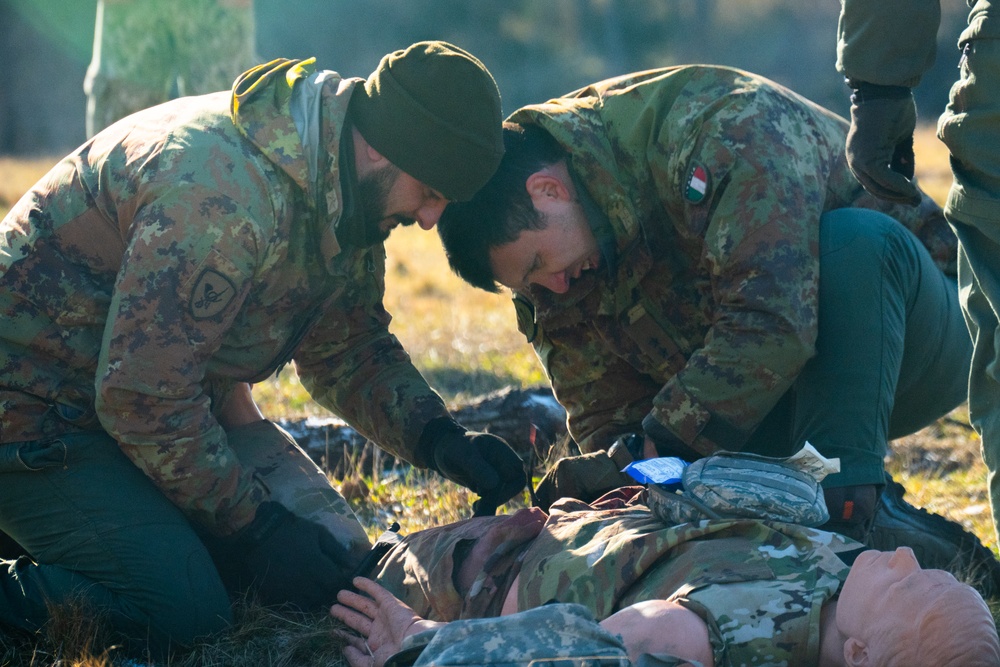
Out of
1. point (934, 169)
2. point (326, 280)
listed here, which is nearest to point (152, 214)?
point (326, 280)

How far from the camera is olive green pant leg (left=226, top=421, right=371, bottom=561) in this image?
3756 millimetres

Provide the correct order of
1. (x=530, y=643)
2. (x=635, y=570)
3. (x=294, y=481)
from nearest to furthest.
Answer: (x=530, y=643)
(x=635, y=570)
(x=294, y=481)

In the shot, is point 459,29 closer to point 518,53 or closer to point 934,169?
point 518,53

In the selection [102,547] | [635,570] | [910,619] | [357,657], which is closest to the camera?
[910,619]

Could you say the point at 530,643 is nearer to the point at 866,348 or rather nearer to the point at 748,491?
the point at 748,491

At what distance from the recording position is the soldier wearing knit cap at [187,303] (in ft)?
10.6

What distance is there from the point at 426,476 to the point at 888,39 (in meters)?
2.50

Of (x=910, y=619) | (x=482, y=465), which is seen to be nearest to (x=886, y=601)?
(x=910, y=619)

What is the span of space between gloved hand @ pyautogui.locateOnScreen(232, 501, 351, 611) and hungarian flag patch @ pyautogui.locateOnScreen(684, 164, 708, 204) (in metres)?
1.60

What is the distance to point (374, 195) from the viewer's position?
360 cm

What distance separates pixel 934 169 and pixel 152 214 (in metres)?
12.5

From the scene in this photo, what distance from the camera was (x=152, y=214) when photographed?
10.5ft

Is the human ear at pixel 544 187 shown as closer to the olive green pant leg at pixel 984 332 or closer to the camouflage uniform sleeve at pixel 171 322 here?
the camouflage uniform sleeve at pixel 171 322

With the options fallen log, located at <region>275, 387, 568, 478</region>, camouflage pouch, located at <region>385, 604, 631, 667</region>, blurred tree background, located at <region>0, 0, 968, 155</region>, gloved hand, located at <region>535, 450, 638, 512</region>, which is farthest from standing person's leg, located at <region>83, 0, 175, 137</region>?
blurred tree background, located at <region>0, 0, 968, 155</region>
